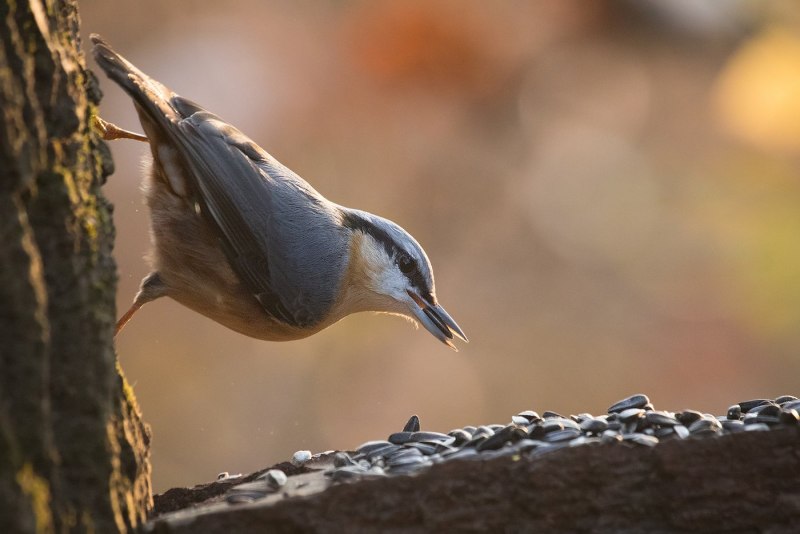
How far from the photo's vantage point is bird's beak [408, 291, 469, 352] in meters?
3.12

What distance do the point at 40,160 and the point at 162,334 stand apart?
3.28 metres

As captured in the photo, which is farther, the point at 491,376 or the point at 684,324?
the point at 491,376

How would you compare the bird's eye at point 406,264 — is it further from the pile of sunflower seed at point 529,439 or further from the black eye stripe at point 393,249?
the pile of sunflower seed at point 529,439

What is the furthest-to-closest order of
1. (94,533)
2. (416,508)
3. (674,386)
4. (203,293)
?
(674,386) < (203,293) < (416,508) < (94,533)

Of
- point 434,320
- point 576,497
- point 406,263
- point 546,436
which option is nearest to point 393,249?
point 406,263

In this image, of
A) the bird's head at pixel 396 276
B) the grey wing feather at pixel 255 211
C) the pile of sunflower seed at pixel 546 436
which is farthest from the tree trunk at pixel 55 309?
the bird's head at pixel 396 276

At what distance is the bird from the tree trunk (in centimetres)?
102

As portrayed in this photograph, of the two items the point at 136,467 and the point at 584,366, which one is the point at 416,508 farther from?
the point at 584,366

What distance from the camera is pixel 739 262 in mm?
4398

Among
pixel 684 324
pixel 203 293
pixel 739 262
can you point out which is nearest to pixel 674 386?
pixel 684 324

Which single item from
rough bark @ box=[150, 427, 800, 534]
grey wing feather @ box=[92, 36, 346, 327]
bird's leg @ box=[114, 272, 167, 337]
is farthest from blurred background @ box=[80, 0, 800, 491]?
rough bark @ box=[150, 427, 800, 534]

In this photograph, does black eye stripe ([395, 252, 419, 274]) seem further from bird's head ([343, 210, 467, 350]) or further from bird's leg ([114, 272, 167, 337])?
bird's leg ([114, 272, 167, 337])

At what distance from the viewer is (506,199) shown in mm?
4965

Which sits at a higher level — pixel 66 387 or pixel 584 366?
pixel 584 366
